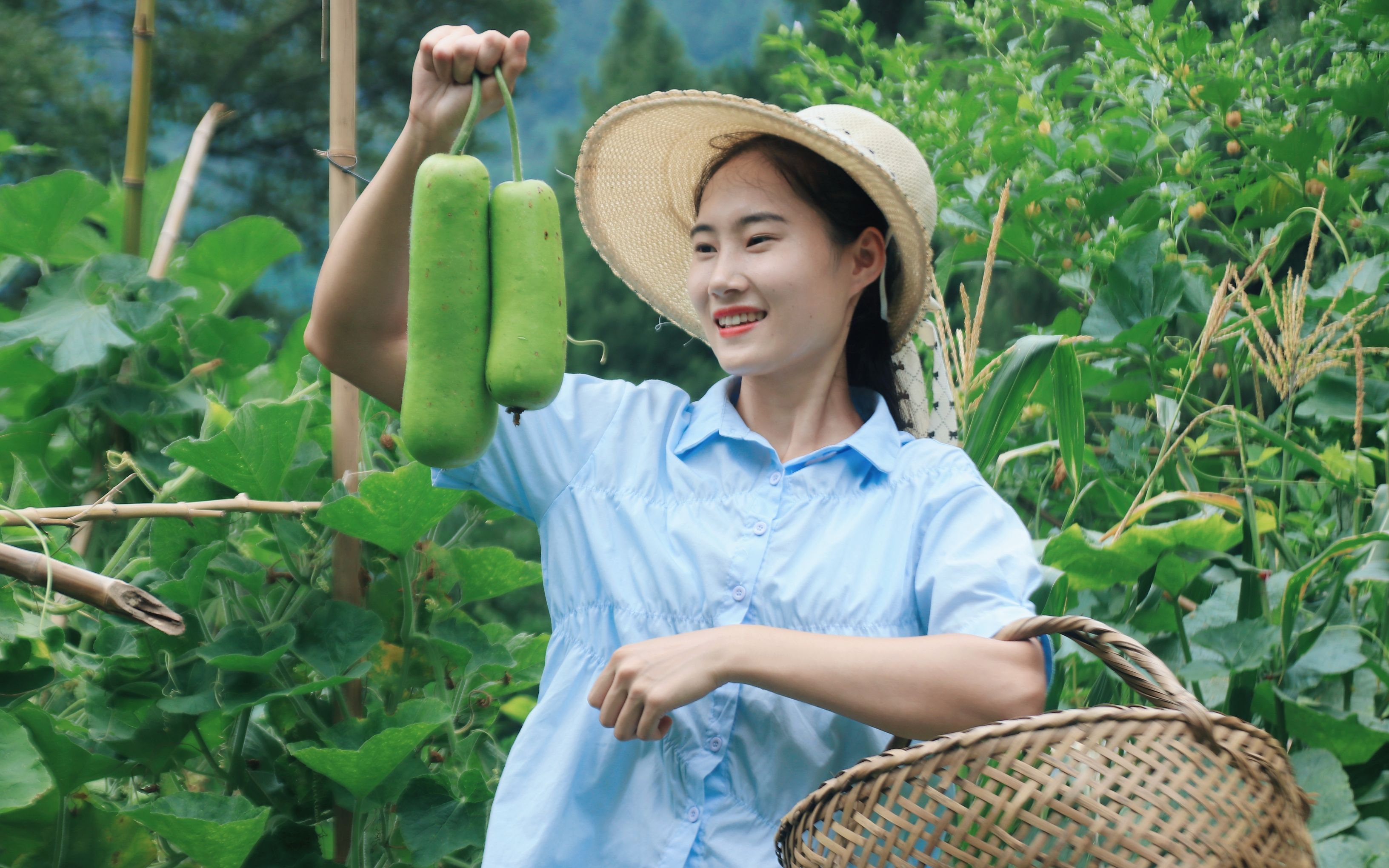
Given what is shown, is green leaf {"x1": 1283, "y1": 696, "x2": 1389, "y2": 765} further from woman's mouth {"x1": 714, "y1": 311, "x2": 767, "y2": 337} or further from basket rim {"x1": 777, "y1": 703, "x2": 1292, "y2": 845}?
woman's mouth {"x1": 714, "y1": 311, "x2": 767, "y2": 337}

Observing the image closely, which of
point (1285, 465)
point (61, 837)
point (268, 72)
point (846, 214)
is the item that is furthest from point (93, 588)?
point (268, 72)

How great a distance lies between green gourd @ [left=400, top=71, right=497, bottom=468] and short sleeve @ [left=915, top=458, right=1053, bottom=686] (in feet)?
1.58

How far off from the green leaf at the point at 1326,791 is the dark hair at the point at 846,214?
58 centimetres

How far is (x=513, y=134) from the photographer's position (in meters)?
0.86

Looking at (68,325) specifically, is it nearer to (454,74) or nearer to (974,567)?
(454,74)

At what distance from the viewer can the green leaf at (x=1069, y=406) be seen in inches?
62.5

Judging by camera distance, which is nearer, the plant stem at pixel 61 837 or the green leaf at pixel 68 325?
the plant stem at pixel 61 837

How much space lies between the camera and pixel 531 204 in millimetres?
888

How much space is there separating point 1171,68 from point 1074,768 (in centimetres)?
158

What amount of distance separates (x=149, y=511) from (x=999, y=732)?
91 centimetres

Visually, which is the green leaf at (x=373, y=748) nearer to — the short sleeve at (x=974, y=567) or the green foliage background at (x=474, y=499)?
the green foliage background at (x=474, y=499)

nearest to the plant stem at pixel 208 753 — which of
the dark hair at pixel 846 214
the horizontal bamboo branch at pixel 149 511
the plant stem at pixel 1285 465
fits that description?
the horizontal bamboo branch at pixel 149 511

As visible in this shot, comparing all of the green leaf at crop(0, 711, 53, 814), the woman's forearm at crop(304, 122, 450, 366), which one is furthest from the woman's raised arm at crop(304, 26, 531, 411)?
the green leaf at crop(0, 711, 53, 814)

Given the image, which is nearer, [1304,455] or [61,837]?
[61,837]
